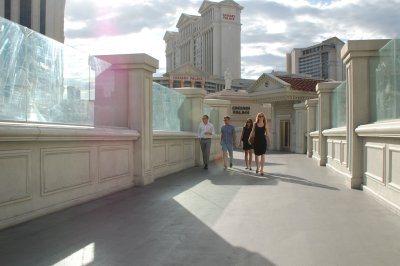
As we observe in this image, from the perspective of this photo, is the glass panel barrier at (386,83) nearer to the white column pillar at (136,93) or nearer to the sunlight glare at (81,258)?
the white column pillar at (136,93)

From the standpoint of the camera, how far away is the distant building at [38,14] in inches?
2242

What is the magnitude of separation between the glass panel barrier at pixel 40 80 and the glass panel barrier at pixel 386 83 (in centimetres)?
480

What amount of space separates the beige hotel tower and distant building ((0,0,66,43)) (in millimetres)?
64411

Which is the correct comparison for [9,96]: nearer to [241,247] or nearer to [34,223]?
[34,223]

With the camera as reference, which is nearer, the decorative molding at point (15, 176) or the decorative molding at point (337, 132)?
the decorative molding at point (15, 176)

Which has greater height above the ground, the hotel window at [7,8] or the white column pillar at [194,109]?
the hotel window at [7,8]

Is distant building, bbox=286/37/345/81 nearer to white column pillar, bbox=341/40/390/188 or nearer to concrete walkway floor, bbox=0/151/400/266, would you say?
white column pillar, bbox=341/40/390/188

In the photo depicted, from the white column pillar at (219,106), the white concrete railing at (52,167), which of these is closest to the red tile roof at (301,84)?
the white column pillar at (219,106)

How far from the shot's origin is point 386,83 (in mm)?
6918

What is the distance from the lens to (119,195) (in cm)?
730

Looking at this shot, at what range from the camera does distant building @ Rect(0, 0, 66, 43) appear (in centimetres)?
5694

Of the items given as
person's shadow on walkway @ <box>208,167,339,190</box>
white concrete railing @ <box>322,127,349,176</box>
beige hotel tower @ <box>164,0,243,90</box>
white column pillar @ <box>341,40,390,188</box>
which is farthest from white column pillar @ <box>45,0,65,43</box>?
beige hotel tower @ <box>164,0,243,90</box>

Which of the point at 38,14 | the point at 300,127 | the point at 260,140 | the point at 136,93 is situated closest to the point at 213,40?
the point at 38,14

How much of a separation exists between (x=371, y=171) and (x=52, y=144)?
5.13 meters
